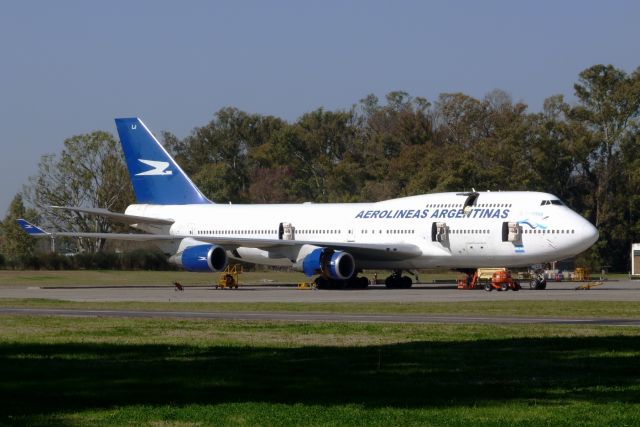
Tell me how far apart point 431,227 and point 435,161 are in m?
45.7

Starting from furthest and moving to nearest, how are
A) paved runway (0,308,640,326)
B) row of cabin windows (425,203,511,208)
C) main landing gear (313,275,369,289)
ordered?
main landing gear (313,275,369,289) → row of cabin windows (425,203,511,208) → paved runway (0,308,640,326)

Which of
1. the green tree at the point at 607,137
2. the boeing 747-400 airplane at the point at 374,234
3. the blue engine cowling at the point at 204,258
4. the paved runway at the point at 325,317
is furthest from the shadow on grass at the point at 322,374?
the green tree at the point at 607,137

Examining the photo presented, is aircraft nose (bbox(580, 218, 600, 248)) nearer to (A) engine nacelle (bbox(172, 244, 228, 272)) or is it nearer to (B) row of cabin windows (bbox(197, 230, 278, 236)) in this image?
(B) row of cabin windows (bbox(197, 230, 278, 236))

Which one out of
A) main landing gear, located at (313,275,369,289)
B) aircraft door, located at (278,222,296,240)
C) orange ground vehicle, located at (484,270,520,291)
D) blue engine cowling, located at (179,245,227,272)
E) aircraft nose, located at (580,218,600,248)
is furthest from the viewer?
aircraft door, located at (278,222,296,240)

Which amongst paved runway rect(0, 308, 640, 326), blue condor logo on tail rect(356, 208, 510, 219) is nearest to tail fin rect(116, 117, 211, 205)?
blue condor logo on tail rect(356, 208, 510, 219)

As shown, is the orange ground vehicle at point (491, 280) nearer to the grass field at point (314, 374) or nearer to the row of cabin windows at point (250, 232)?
the row of cabin windows at point (250, 232)

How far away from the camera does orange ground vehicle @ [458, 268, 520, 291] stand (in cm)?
4875

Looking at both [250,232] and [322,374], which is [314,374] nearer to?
[322,374]

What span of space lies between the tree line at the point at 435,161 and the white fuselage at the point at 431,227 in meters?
27.7

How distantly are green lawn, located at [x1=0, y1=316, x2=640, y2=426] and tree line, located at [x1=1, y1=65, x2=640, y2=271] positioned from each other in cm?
6289

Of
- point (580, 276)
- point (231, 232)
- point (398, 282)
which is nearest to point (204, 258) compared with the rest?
point (231, 232)

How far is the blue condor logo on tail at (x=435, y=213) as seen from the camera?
168ft

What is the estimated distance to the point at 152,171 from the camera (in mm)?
64062

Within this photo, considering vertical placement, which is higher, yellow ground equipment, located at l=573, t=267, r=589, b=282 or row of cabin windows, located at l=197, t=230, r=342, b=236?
row of cabin windows, located at l=197, t=230, r=342, b=236
